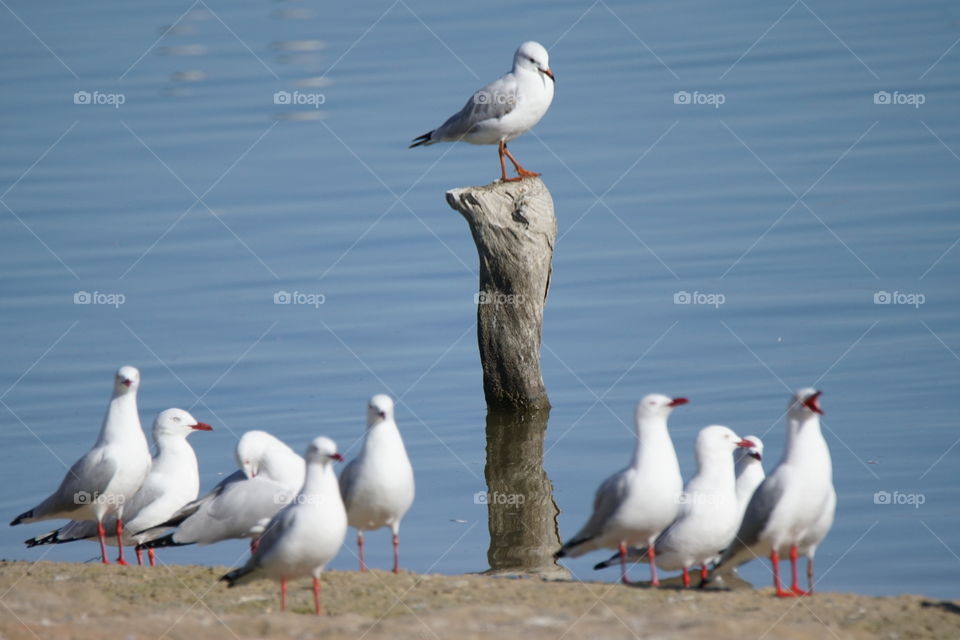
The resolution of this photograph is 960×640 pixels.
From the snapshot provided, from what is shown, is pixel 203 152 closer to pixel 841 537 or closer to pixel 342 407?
pixel 342 407

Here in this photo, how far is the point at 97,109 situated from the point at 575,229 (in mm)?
14421

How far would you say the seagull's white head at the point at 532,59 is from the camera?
14.1 meters

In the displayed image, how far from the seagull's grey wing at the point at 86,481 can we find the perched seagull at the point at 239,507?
0.57 metres

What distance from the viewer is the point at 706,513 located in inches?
370

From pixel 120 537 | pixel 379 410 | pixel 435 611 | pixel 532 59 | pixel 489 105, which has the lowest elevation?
pixel 435 611

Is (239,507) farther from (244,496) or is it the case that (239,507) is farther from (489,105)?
(489,105)

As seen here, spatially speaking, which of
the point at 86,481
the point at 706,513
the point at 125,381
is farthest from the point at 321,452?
the point at 125,381

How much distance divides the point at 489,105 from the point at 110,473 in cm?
548

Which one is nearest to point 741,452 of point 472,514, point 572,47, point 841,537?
point 841,537

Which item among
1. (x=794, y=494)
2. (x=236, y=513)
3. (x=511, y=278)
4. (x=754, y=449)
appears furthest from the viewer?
(x=511, y=278)

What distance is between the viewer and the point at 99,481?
35.3 ft

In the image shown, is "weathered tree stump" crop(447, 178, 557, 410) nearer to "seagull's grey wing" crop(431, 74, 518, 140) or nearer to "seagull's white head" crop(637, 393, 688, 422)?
"seagull's grey wing" crop(431, 74, 518, 140)

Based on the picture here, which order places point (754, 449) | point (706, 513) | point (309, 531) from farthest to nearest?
point (754, 449) → point (706, 513) → point (309, 531)

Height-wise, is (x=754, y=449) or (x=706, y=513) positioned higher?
(x=754, y=449)
